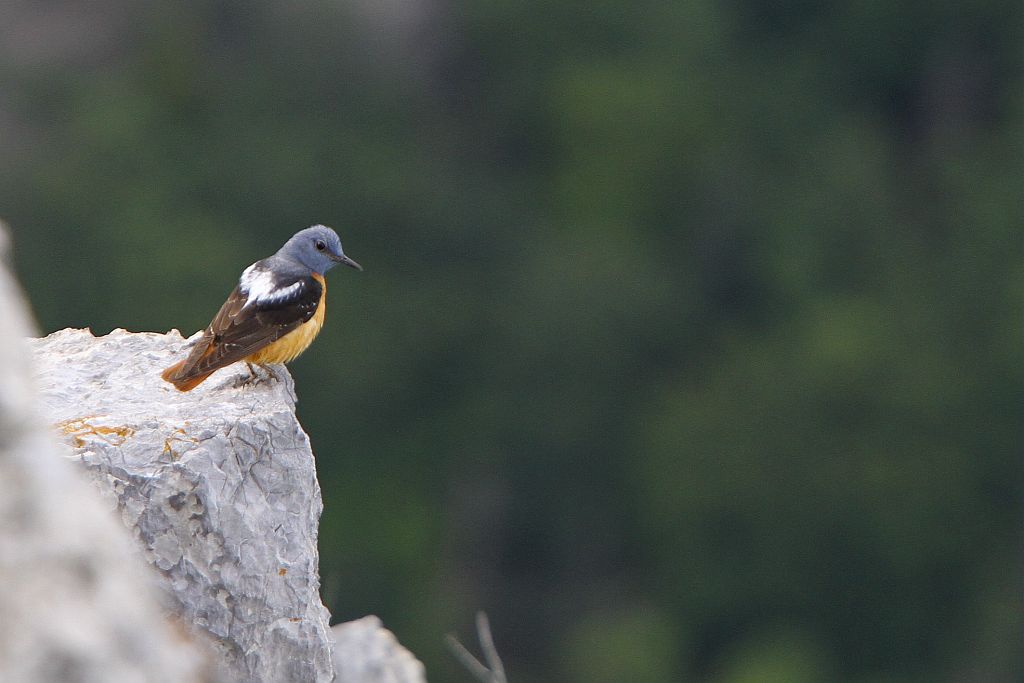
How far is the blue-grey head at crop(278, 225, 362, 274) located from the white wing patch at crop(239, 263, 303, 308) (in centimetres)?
33

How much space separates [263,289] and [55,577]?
7.47 meters

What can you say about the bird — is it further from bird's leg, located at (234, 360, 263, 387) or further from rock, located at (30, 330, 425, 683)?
rock, located at (30, 330, 425, 683)

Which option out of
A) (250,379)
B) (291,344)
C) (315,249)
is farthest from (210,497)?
(315,249)

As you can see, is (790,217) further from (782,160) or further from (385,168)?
(385,168)

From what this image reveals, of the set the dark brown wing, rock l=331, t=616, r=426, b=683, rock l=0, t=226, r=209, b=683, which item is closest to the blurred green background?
the dark brown wing

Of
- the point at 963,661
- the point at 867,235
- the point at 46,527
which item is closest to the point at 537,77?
the point at 867,235

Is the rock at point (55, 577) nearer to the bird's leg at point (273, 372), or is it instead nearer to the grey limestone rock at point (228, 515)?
the grey limestone rock at point (228, 515)

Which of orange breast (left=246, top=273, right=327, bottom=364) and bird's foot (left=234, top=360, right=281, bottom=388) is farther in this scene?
orange breast (left=246, top=273, right=327, bottom=364)

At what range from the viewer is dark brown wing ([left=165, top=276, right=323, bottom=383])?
412 inches

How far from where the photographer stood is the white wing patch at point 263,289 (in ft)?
39.3

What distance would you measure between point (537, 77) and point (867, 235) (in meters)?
18.6

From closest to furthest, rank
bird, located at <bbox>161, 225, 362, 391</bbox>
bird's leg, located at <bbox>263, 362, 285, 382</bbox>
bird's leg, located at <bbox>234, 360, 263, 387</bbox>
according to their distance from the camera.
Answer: bird, located at <bbox>161, 225, 362, 391</bbox> → bird's leg, located at <bbox>234, 360, 263, 387</bbox> → bird's leg, located at <bbox>263, 362, 285, 382</bbox>

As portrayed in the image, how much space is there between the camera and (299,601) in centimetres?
908

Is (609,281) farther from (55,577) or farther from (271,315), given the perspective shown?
(55,577)
